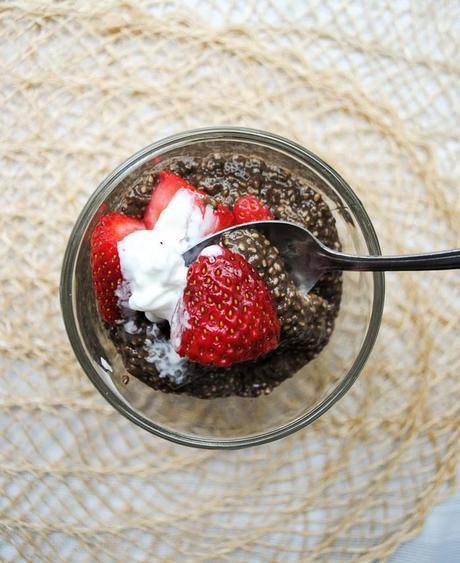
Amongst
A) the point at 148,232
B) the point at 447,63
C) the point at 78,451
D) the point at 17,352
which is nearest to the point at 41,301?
the point at 17,352

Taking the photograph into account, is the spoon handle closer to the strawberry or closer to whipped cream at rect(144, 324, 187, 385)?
the strawberry

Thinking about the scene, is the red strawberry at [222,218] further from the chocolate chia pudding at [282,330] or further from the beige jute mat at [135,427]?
the beige jute mat at [135,427]

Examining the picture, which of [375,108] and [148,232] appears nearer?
[148,232]

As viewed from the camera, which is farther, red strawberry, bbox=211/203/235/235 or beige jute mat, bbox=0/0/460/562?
beige jute mat, bbox=0/0/460/562

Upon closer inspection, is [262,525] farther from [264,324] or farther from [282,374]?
[264,324]

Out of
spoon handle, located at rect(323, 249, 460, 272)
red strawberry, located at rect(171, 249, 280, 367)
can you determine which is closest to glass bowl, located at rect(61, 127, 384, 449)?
spoon handle, located at rect(323, 249, 460, 272)

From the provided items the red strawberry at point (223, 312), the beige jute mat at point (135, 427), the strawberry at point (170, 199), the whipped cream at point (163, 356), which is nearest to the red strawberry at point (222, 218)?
the strawberry at point (170, 199)
